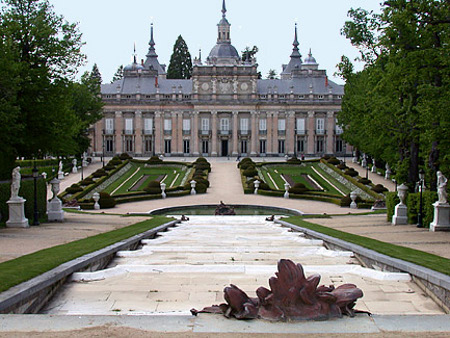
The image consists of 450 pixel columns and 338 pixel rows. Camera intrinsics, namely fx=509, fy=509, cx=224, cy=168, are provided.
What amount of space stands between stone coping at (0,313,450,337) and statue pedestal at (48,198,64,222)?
550 inches

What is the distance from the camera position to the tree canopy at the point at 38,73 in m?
17.5

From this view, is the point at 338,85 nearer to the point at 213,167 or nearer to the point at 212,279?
the point at 213,167

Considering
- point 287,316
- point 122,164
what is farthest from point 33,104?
point 122,164

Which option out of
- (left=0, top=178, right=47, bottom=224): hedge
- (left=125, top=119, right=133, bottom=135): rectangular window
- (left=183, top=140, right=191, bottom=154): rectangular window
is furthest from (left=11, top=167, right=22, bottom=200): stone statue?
(left=125, top=119, right=133, bottom=135): rectangular window

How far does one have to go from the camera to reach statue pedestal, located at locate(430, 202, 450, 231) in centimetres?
1535

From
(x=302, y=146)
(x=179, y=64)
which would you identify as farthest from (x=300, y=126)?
(x=179, y=64)

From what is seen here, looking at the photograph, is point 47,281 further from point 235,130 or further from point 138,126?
point 138,126

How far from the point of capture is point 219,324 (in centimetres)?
456

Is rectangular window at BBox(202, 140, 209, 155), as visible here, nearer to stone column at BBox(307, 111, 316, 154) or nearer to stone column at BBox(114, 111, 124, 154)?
stone column at BBox(114, 111, 124, 154)

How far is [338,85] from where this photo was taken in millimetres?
69062

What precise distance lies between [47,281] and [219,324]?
277cm

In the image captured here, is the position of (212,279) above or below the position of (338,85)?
below

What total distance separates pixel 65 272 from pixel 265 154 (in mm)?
60653

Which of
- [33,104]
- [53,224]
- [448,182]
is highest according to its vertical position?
[33,104]
